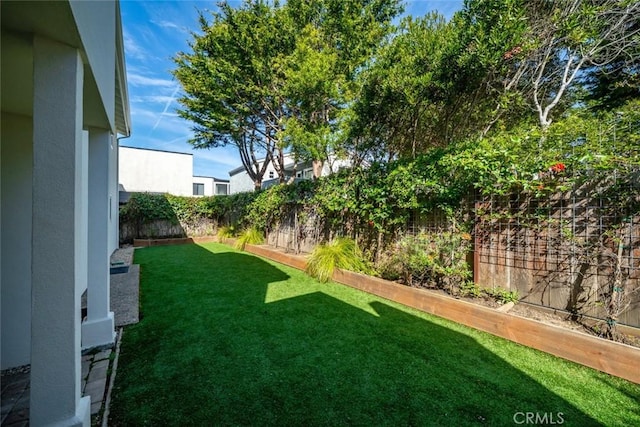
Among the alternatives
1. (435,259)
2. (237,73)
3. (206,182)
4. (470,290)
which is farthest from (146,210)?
(206,182)

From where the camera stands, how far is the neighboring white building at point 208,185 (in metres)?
24.8

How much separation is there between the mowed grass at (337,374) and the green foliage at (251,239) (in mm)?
5259

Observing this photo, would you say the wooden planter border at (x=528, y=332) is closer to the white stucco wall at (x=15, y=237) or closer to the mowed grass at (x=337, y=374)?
the mowed grass at (x=337, y=374)

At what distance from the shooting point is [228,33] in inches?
329

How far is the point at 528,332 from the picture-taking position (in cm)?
284

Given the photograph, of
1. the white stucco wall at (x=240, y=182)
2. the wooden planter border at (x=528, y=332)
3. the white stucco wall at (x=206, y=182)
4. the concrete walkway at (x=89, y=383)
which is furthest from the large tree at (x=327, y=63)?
the white stucco wall at (x=206, y=182)

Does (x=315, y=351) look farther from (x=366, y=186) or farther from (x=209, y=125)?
(x=209, y=125)

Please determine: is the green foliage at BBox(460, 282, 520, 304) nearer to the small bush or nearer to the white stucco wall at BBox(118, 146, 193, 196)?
the small bush

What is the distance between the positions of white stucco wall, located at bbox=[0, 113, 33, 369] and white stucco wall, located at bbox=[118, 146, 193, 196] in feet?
69.2

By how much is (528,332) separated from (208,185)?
86.9 feet

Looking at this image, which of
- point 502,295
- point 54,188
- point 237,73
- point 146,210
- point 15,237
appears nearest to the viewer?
point 54,188

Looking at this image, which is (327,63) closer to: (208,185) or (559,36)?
(559,36)

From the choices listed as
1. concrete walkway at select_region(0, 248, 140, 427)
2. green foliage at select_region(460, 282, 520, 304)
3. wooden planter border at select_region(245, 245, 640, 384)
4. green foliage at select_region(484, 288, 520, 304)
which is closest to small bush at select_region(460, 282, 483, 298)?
green foliage at select_region(460, 282, 520, 304)

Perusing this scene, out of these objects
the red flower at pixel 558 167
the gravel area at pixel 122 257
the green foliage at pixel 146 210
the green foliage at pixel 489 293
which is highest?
the red flower at pixel 558 167
